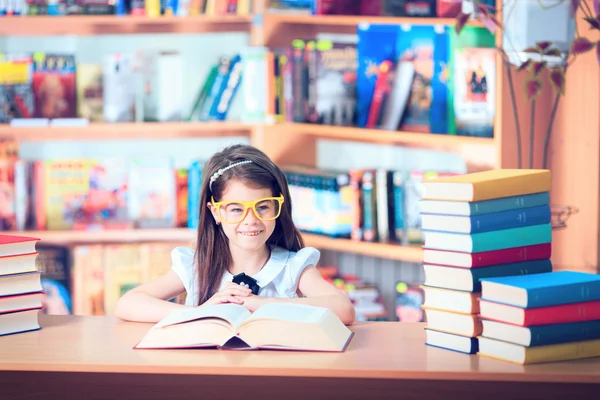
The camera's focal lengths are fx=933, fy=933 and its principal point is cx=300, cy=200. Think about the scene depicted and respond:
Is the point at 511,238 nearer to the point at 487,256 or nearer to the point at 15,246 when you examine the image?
the point at 487,256

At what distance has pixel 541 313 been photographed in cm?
172

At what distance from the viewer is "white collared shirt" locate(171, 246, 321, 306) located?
240cm

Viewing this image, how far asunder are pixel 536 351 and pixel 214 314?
2.02ft

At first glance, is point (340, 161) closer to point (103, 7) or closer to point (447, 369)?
point (103, 7)

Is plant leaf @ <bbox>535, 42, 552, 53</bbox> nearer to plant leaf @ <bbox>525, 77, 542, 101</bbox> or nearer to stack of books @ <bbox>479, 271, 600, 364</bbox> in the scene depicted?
plant leaf @ <bbox>525, 77, 542, 101</bbox>

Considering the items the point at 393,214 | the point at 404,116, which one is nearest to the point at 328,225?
the point at 393,214

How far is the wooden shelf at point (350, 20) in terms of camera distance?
3561 millimetres

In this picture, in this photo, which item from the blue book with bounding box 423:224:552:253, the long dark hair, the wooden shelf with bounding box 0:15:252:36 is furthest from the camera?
the wooden shelf with bounding box 0:15:252:36

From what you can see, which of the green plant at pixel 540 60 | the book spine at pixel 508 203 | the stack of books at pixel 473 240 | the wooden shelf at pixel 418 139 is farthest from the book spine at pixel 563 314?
the wooden shelf at pixel 418 139

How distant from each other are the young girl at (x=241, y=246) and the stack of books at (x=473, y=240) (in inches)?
15.4

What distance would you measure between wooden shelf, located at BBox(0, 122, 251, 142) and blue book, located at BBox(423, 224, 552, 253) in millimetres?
2180

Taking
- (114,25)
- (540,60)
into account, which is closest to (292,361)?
(540,60)

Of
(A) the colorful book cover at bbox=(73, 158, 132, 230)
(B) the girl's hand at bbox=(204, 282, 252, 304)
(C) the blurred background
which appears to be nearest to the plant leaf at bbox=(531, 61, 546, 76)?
(C) the blurred background

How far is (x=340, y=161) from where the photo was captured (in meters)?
4.23
